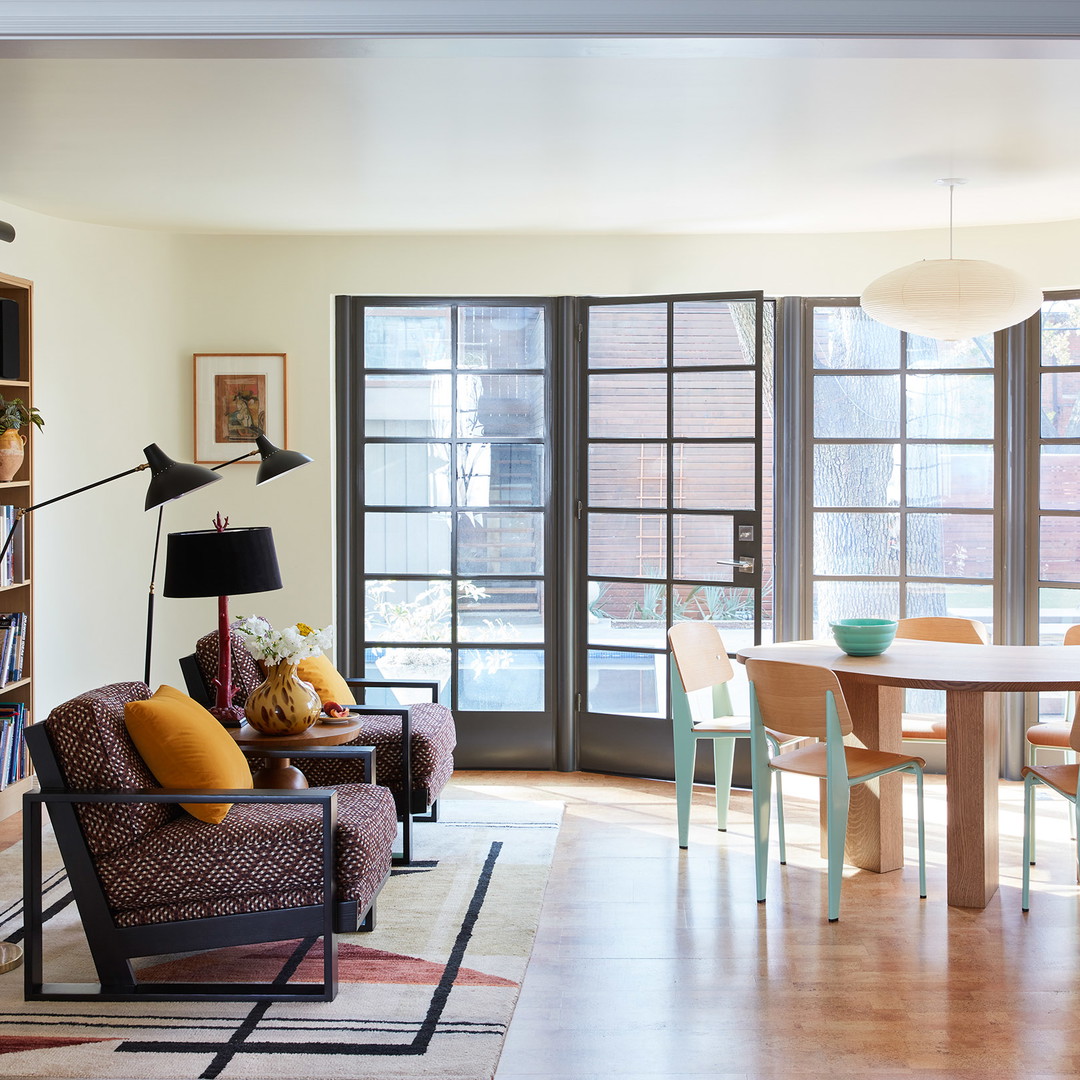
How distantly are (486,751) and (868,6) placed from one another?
4.33 metres

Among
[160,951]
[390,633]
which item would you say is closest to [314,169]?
[390,633]

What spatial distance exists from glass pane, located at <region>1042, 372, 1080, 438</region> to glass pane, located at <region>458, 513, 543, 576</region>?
95.9 inches

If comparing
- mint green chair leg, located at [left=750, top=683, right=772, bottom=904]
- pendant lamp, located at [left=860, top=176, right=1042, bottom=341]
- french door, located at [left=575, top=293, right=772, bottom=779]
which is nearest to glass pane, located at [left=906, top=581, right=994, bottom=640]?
french door, located at [left=575, top=293, right=772, bottom=779]

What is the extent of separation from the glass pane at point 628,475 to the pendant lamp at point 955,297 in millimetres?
1416

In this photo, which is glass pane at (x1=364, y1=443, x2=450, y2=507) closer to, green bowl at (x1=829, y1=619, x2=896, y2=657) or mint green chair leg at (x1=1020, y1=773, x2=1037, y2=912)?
green bowl at (x1=829, y1=619, x2=896, y2=657)

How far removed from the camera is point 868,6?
231 cm

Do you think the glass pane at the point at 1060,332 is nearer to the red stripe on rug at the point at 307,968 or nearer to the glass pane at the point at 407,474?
the glass pane at the point at 407,474

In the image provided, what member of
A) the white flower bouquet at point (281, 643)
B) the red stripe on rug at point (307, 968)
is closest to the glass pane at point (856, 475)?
the white flower bouquet at point (281, 643)

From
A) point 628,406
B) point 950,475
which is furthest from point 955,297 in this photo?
point 628,406

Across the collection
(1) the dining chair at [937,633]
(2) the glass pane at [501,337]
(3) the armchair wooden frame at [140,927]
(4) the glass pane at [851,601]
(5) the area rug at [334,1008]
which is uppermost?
(2) the glass pane at [501,337]

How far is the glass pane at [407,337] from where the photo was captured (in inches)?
232

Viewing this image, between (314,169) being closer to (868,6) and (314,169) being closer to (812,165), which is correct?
(812,165)

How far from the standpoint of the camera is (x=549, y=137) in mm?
4035

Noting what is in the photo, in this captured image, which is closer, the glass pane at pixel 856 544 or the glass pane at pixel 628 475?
the glass pane at pixel 628 475
